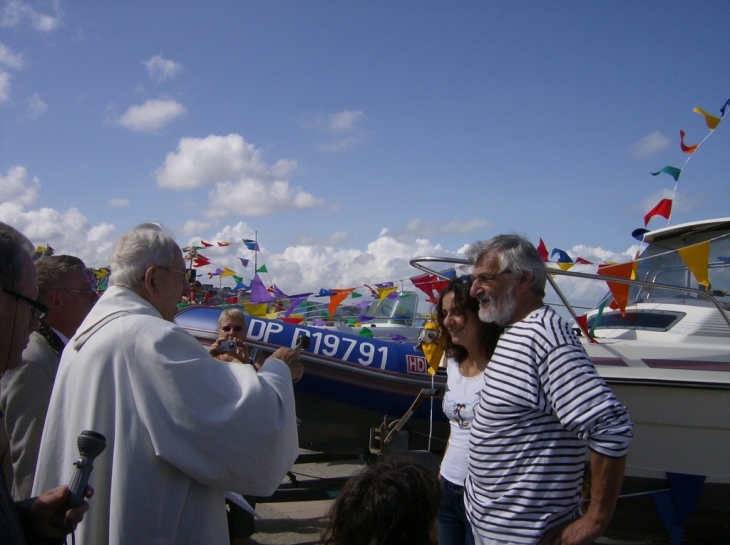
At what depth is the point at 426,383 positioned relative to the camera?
5180 mm

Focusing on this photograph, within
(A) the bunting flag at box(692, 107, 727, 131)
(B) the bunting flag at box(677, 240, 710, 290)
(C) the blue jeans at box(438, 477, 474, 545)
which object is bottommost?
(C) the blue jeans at box(438, 477, 474, 545)

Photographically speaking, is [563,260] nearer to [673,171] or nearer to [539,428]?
[673,171]

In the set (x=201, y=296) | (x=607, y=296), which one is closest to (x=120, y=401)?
(x=607, y=296)

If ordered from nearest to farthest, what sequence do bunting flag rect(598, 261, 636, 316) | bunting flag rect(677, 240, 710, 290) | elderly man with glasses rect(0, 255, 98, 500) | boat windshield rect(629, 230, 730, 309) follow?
elderly man with glasses rect(0, 255, 98, 500) < bunting flag rect(677, 240, 710, 290) < bunting flag rect(598, 261, 636, 316) < boat windshield rect(629, 230, 730, 309)

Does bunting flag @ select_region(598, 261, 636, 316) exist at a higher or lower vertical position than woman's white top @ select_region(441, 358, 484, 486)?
higher

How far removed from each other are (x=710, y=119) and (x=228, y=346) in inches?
175

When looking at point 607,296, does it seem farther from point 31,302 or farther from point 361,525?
point 31,302

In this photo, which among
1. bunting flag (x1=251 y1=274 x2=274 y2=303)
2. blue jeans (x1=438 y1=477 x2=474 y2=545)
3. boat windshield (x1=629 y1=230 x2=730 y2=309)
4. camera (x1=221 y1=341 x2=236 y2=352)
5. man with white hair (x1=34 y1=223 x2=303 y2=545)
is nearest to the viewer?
man with white hair (x1=34 y1=223 x2=303 y2=545)

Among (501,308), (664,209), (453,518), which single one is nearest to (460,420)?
(453,518)

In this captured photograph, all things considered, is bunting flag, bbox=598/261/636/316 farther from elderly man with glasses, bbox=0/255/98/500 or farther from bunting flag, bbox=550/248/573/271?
elderly man with glasses, bbox=0/255/98/500

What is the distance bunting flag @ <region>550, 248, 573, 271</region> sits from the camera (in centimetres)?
555

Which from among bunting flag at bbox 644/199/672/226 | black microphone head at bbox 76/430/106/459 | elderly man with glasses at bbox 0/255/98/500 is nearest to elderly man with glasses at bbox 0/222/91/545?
black microphone head at bbox 76/430/106/459

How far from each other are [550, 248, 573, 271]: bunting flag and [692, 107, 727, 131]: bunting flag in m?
1.57

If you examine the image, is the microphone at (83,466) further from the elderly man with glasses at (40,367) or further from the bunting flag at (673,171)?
the bunting flag at (673,171)
